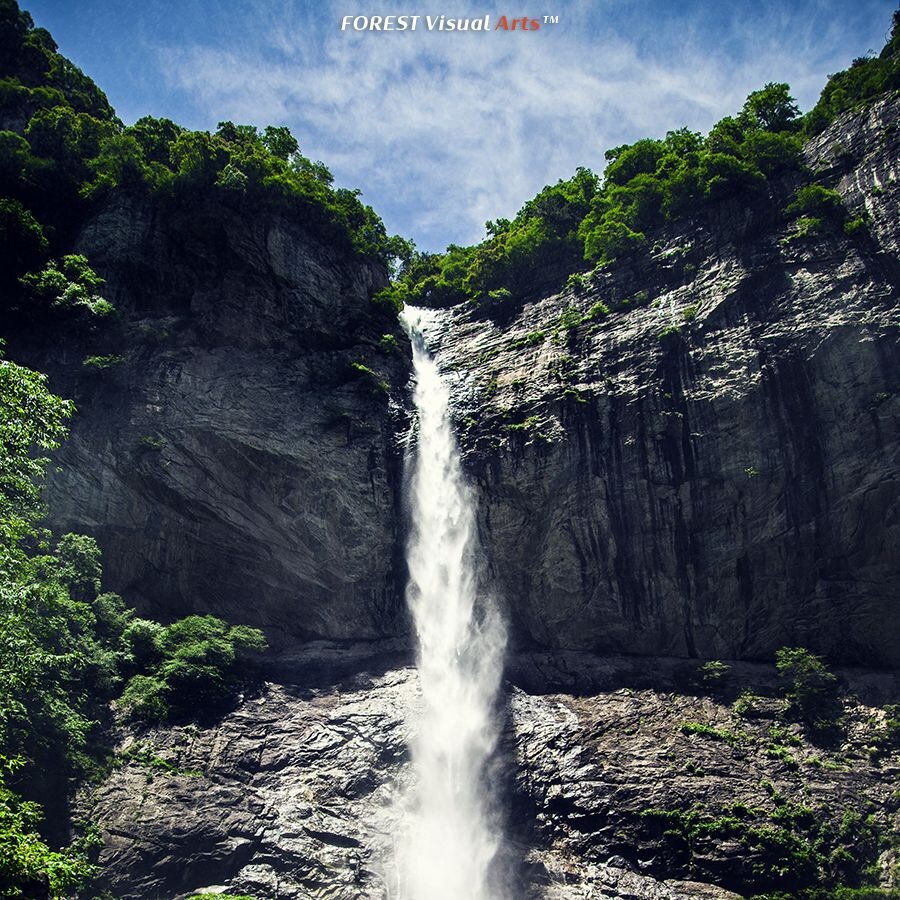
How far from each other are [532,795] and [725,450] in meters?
14.8

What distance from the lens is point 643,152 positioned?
1604 inches

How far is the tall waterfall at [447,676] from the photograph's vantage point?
2439 centimetres

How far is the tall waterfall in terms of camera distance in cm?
2439

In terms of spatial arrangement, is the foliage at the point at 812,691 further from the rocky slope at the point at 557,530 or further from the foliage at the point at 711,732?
the foliage at the point at 711,732

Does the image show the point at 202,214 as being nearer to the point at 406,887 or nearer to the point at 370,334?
the point at 370,334

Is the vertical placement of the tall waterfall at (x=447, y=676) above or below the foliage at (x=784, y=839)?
above

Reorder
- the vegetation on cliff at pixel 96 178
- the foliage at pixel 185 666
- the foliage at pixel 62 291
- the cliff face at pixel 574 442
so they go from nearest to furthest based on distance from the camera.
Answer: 1. the foliage at pixel 185 666
2. the cliff face at pixel 574 442
3. the foliage at pixel 62 291
4. the vegetation on cliff at pixel 96 178

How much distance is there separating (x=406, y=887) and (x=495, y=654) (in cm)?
983

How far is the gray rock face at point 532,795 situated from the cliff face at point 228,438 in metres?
5.50


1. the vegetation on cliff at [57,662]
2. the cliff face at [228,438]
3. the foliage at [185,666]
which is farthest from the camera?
the cliff face at [228,438]

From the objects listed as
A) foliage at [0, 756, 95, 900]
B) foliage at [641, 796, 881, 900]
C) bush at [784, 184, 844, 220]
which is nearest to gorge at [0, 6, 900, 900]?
foliage at [641, 796, 881, 900]

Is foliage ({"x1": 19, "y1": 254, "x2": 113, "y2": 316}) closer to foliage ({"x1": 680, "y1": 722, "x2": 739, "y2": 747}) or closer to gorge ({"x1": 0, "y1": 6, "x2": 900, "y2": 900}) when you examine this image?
gorge ({"x1": 0, "y1": 6, "x2": 900, "y2": 900})

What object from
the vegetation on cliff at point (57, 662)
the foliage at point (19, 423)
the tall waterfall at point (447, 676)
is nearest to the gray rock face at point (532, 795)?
the tall waterfall at point (447, 676)

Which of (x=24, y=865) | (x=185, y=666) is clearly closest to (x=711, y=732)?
(x=185, y=666)
